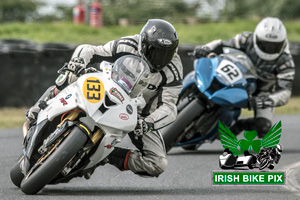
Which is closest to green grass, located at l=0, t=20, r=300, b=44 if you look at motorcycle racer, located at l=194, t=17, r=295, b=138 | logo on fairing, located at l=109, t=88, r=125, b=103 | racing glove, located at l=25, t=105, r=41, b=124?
motorcycle racer, located at l=194, t=17, r=295, b=138

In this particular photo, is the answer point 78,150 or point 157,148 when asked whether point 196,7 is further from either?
point 78,150

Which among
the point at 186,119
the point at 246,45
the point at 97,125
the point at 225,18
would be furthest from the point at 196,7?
the point at 97,125

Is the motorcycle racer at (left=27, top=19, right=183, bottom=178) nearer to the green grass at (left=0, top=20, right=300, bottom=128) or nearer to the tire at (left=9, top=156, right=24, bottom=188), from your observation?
the tire at (left=9, top=156, right=24, bottom=188)

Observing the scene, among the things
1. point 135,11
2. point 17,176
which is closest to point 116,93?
point 17,176

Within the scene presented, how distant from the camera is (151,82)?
6320 mm

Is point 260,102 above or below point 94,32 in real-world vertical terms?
above

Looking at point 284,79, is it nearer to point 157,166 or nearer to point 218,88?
point 218,88

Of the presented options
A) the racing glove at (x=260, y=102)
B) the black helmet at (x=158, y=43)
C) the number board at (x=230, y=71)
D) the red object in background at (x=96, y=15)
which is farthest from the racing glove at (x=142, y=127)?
the red object in background at (x=96, y=15)

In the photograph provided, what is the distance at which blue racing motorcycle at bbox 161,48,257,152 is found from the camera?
7891mm

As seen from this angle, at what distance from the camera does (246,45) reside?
907cm

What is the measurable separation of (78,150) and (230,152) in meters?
2.26

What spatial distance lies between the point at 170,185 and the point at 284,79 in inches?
120

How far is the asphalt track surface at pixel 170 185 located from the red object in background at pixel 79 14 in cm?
944

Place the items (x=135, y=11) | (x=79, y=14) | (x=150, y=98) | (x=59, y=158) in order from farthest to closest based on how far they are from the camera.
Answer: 1. (x=135, y=11)
2. (x=79, y=14)
3. (x=150, y=98)
4. (x=59, y=158)
